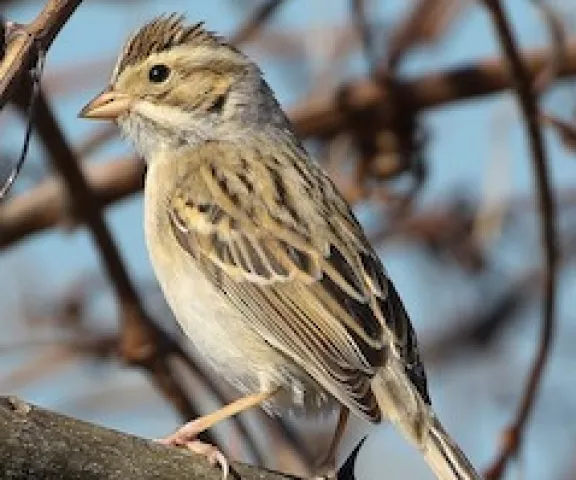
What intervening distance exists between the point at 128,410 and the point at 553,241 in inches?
75.6

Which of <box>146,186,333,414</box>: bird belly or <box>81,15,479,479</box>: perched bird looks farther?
<box>146,186,333,414</box>: bird belly

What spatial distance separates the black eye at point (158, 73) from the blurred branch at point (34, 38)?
195 centimetres

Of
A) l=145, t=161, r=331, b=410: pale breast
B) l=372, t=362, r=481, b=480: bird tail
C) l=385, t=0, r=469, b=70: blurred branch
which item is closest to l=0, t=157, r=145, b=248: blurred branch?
l=145, t=161, r=331, b=410: pale breast

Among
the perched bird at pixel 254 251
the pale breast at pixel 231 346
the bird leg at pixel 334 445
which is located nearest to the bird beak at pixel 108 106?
the perched bird at pixel 254 251

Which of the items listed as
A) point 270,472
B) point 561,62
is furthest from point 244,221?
point 270,472

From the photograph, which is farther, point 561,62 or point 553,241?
point 561,62

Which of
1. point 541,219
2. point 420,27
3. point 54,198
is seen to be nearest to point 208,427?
point 541,219

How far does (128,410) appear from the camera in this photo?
5586mm

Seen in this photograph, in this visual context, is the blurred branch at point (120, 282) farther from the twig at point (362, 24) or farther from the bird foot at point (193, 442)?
the twig at point (362, 24)

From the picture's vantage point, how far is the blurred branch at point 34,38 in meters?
2.53

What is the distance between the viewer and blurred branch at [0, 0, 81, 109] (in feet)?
8.29

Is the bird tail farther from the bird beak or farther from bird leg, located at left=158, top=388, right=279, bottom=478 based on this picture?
the bird beak

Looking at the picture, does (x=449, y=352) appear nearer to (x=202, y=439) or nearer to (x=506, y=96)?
(x=506, y=96)

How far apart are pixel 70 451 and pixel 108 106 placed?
2.00 m
